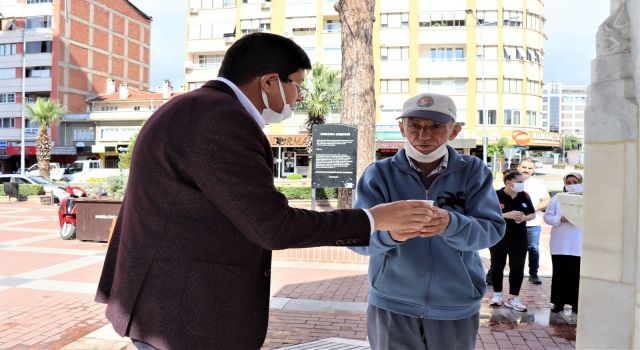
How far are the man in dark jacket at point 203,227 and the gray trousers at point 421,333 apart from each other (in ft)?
2.80

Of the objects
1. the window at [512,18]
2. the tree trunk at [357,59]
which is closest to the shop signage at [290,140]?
the window at [512,18]

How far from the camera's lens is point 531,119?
138 ft

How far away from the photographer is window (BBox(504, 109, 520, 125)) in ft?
135

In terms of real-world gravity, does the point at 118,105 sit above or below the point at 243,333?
above

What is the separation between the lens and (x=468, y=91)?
40.8 m

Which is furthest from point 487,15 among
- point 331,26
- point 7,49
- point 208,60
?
point 7,49

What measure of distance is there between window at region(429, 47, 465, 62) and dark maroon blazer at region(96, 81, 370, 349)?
41.6 meters

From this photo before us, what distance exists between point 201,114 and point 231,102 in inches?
4.3

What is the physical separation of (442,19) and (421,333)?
1630 inches

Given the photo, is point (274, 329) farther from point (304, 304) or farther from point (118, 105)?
point (118, 105)

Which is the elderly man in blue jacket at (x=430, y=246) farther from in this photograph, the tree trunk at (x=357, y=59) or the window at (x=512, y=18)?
the window at (x=512, y=18)

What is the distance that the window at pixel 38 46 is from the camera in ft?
158

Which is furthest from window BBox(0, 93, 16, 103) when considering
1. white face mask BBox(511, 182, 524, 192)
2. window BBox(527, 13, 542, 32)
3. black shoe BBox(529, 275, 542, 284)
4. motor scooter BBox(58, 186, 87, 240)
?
white face mask BBox(511, 182, 524, 192)

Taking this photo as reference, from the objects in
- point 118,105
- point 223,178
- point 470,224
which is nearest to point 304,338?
point 470,224
